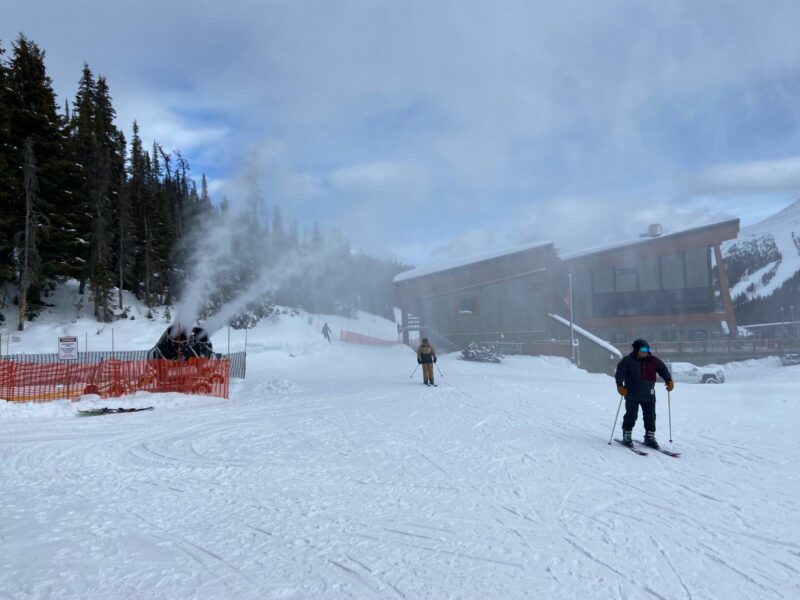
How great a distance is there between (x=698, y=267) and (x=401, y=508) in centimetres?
3894

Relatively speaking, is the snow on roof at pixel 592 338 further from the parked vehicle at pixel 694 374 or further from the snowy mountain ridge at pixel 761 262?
the snowy mountain ridge at pixel 761 262

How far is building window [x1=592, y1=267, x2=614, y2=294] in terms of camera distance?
3841 centimetres

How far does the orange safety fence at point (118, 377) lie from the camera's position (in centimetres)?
1531

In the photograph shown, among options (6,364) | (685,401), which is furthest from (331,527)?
(6,364)

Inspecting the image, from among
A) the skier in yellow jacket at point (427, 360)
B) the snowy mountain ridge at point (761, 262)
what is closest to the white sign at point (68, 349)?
the skier in yellow jacket at point (427, 360)

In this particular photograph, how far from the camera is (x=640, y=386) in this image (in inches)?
311

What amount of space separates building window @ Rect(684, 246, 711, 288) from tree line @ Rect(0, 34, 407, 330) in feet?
69.9

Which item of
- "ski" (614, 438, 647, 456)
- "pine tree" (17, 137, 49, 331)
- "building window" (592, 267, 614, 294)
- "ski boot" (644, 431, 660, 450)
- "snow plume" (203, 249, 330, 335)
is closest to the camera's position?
"ski" (614, 438, 647, 456)

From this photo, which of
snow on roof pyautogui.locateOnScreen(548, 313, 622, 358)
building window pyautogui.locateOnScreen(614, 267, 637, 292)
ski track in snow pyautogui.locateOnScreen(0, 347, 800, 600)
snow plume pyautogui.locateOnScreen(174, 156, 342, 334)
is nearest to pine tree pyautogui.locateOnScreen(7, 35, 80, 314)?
snow plume pyautogui.locateOnScreen(174, 156, 342, 334)

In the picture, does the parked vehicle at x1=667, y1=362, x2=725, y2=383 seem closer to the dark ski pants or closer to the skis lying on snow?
the dark ski pants

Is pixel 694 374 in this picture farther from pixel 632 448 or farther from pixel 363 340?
pixel 363 340

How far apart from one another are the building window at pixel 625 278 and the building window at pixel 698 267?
3.59 meters

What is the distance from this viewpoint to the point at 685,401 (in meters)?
12.9

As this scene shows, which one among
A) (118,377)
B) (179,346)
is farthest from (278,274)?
(118,377)
